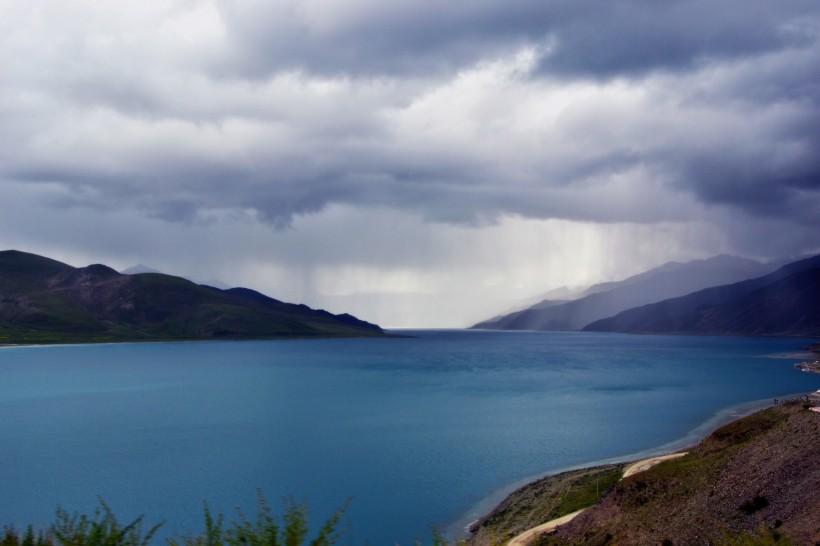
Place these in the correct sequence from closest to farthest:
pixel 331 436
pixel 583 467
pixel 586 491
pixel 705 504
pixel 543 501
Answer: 1. pixel 705 504
2. pixel 543 501
3. pixel 586 491
4. pixel 583 467
5. pixel 331 436

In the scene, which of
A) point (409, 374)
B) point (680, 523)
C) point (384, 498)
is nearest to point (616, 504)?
point (680, 523)

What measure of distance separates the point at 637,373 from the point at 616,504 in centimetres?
15046

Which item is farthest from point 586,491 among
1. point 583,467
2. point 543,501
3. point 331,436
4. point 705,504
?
point 331,436

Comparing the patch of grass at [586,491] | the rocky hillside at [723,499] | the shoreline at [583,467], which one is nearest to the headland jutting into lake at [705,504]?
the rocky hillside at [723,499]

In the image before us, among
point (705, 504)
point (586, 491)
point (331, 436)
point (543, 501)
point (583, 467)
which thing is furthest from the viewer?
point (331, 436)

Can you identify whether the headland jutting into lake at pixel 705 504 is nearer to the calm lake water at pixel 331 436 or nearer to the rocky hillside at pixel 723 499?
the rocky hillside at pixel 723 499

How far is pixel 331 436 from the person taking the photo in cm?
8281

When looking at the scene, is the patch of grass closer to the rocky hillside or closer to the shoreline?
the shoreline

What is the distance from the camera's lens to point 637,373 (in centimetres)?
17688

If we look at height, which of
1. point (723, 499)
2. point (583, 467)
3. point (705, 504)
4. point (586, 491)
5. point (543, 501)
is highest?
point (723, 499)

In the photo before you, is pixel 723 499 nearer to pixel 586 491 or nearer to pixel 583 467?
pixel 586 491

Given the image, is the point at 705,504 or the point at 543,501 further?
the point at 543,501

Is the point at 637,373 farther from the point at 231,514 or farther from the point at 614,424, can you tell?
the point at 231,514

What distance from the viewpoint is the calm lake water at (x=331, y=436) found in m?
53.0
